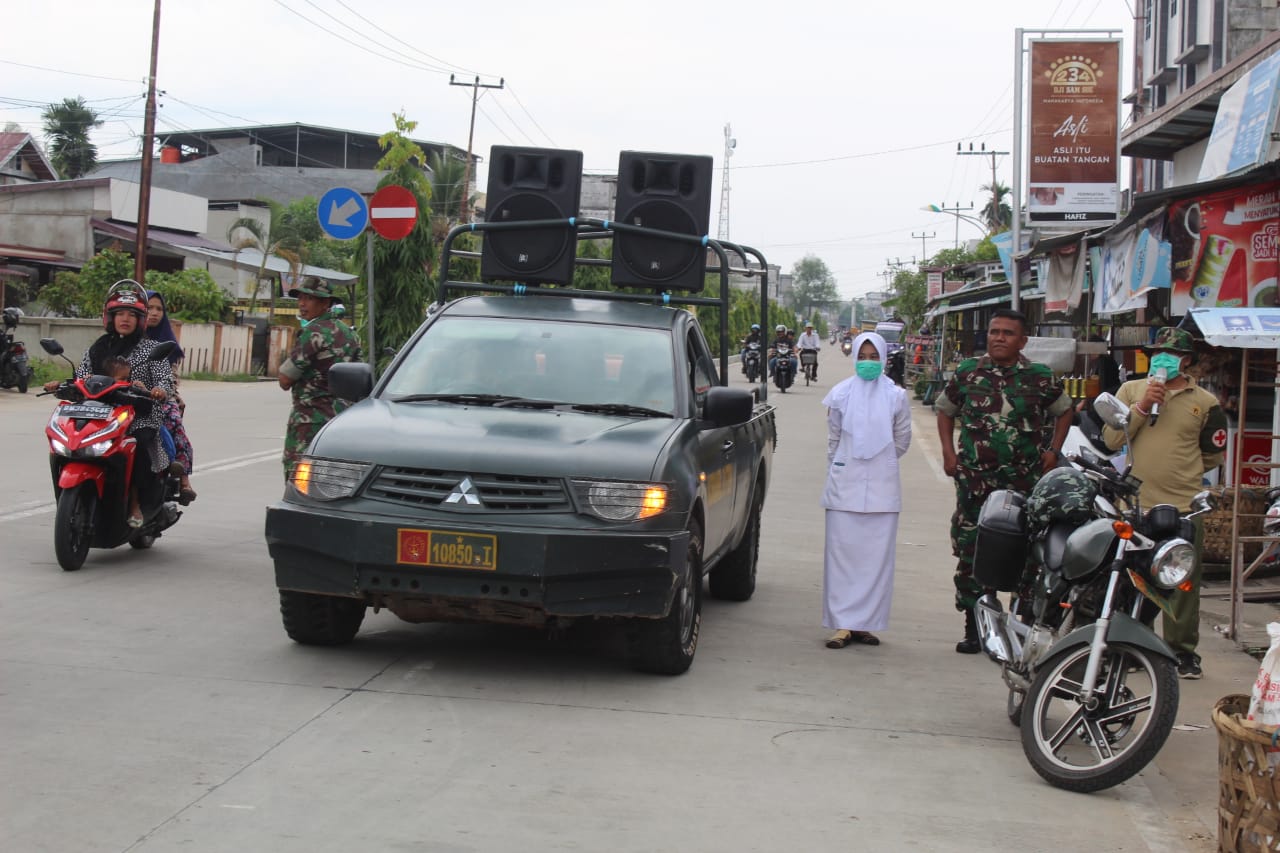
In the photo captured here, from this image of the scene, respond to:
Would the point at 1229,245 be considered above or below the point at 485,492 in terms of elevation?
above

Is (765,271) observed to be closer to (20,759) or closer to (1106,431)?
(1106,431)

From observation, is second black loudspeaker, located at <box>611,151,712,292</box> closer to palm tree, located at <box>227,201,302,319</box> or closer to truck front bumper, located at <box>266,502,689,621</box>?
truck front bumper, located at <box>266,502,689,621</box>

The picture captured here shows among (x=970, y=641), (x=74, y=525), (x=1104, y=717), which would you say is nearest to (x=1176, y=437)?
(x=970, y=641)

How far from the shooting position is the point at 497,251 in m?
9.41

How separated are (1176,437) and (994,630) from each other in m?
2.06

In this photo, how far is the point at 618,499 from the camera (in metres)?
6.30

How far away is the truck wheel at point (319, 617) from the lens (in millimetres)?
6766

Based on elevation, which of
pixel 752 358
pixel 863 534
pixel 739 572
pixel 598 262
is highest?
pixel 752 358

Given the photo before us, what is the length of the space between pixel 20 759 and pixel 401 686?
173 cm

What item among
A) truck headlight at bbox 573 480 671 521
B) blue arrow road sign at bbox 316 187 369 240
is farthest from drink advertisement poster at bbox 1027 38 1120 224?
truck headlight at bbox 573 480 671 521

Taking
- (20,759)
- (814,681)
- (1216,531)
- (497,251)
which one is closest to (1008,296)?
(1216,531)

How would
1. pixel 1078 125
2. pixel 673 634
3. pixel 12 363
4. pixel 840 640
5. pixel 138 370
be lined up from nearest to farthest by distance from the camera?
pixel 673 634, pixel 840 640, pixel 138 370, pixel 1078 125, pixel 12 363

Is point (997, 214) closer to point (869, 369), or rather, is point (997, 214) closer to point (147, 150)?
point (147, 150)

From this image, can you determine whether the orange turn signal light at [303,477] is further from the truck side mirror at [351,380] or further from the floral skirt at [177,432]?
the floral skirt at [177,432]
